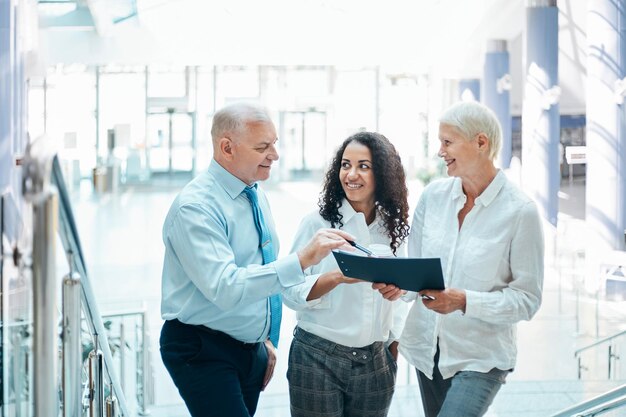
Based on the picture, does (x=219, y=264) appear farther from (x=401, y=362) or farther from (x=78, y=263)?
(x=401, y=362)

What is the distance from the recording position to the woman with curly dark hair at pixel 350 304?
3027 mm

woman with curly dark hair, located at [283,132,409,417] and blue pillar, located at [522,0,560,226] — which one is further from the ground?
blue pillar, located at [522,0,560,226]

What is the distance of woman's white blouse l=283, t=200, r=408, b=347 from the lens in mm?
3037

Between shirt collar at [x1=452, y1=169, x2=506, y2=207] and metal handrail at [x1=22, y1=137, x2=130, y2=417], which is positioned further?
shirt collar at [x1=452, y1=169, x2=506, y2=207]

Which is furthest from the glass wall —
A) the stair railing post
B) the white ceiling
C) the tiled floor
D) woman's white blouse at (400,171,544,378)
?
the stair railing post

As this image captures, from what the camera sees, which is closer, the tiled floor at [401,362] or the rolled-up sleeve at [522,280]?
the rolled-up sleeve at [522,280]

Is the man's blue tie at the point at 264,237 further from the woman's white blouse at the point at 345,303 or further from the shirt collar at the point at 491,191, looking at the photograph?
the shirt collar at the point at 491,191

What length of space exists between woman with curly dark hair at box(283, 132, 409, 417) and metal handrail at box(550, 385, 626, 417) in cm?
62

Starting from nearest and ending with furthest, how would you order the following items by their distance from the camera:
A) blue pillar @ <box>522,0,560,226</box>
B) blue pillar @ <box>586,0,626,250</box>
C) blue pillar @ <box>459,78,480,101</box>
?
blue pillar @ <box>586,0,626,250</box>, blue pillar @ <box>522,0,560,226</box>, blue pillar @ <box>459,78,480,101</box>

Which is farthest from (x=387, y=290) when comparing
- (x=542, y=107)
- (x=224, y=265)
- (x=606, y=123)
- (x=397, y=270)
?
(x=542, y=107)

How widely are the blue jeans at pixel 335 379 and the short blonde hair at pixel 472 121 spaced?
0.79 metres

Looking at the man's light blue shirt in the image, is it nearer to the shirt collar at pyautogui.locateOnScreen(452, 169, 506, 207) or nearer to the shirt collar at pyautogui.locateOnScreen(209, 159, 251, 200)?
the shirt collar at pyautogui.locateOnScreen(209, 159, 251, 200)

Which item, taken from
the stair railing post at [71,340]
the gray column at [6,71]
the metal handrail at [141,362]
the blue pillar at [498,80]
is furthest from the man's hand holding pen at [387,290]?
the blue pillar at [498,80]

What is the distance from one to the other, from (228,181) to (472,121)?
2.71 ft
